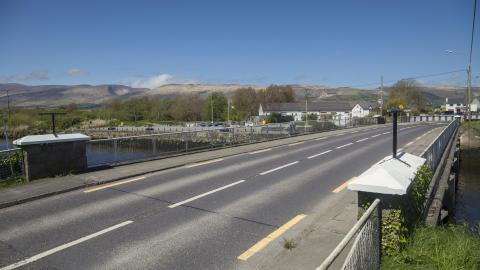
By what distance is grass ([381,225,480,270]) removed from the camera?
5.29 m

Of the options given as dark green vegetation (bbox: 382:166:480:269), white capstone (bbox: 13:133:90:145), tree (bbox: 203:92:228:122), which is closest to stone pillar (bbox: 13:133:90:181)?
white capstone (bbox: 13:133:90:145)

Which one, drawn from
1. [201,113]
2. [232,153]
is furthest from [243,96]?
[232,153]

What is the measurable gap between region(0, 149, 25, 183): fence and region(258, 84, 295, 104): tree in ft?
499

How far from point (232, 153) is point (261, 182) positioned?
796 centimetres

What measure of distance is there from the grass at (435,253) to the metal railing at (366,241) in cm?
35

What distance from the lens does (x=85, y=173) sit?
1296 cm

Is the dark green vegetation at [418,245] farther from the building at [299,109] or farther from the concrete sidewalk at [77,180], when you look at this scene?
the building at [299,109]

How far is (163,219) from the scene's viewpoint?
8047mm

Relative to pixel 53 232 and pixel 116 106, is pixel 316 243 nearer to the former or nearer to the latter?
pixel 53 232

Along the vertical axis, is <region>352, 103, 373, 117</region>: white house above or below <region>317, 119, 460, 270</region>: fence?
above

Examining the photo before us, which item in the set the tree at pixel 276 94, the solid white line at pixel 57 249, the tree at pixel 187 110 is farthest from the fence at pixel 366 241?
the tree at pixel 276 94

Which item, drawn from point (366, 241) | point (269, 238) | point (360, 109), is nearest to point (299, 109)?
point (360, 109)

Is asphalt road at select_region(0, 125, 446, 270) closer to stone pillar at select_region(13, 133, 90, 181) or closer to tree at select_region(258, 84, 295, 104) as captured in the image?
stone pillar at select_region(13, 133, 90, 181)

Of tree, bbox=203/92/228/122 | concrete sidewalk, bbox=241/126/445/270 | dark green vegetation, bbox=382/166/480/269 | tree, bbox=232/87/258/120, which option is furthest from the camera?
tree, bbox=232/87/258/120
